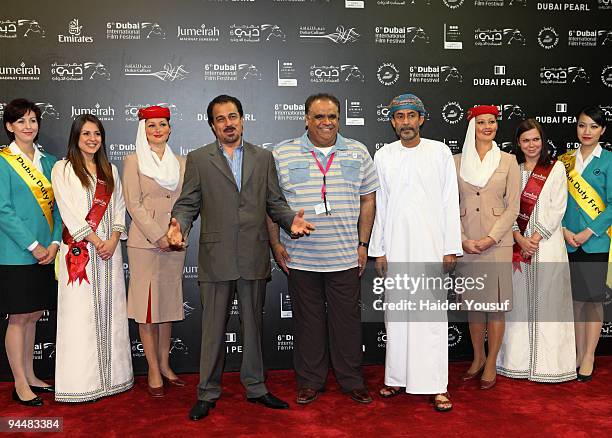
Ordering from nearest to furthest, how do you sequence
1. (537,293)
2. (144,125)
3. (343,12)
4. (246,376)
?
(246,376) < (144,125) < (537,293) < (343,12)

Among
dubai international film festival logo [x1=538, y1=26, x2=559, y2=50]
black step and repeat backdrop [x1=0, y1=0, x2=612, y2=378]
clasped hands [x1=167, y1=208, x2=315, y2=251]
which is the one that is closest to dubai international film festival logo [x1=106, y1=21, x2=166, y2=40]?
black step and repeat backdrop [x1=0, y1=0, x2=612, y2=378]

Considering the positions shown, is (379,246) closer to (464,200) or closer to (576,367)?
(464,200)

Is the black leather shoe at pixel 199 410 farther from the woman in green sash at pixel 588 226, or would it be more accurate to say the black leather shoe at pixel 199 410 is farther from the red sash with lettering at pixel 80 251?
the woman in green sash at pixel 588 226

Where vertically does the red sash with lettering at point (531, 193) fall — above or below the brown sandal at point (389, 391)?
above

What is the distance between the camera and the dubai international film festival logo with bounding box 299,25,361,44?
15.9ft

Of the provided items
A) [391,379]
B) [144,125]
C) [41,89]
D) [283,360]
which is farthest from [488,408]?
[41,89]

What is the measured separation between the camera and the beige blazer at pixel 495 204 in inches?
167

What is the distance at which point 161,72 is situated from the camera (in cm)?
478

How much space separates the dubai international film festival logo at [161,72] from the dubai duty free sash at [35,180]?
3.58 feet

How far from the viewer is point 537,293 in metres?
4.52

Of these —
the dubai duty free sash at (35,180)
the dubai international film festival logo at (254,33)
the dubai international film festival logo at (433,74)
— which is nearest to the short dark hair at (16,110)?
the dubai duty free sash at (35,180)

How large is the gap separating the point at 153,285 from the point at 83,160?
0.94m

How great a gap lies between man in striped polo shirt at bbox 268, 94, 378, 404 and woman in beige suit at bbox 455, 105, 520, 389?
2.35ft

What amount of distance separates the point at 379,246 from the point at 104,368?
199 cm
